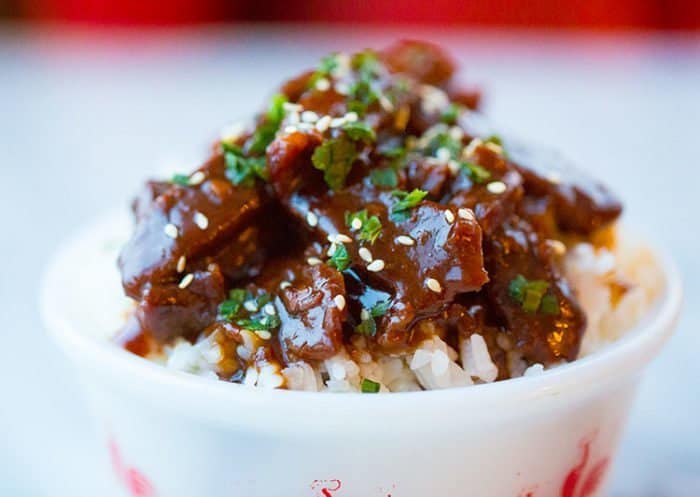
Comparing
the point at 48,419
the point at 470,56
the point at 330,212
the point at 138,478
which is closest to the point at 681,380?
the point at 330,212

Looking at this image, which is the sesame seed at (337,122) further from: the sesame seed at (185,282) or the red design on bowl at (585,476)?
the red design on bowl at (585,476)

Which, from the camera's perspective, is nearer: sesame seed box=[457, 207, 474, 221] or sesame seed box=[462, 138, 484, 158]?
sesame seed box=[457, 207, 474, 221]

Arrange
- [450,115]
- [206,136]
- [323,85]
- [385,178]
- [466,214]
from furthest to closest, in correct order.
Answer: [206,136], [450,115], [323,85], [385,178], [466,214]

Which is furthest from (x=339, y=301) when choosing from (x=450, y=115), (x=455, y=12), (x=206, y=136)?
(x=455, y=12)

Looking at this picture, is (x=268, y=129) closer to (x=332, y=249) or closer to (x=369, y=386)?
(x=332, y=249)

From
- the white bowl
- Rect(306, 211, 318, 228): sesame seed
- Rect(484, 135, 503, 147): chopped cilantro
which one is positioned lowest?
the white bowl

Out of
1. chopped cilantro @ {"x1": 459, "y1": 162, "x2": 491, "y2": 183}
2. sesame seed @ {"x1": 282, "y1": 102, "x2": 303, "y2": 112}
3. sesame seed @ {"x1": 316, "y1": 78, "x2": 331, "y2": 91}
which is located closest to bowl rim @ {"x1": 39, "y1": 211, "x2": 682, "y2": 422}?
chopped cilantro @ {"x1": 459, "y1": 162, "x2": 491, "y2": 183}

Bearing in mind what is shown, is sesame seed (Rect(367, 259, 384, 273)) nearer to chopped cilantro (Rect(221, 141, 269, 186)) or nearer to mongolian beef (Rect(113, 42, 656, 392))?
mongolian beef (Rect(113, 42, 656, 392))
